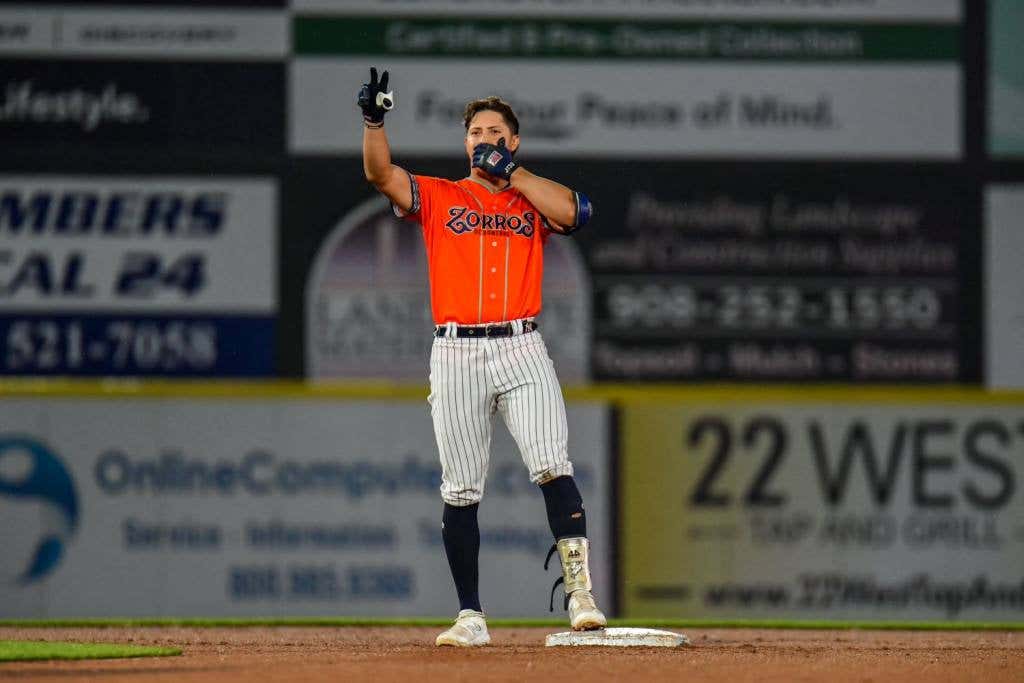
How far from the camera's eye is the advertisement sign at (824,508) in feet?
32.8

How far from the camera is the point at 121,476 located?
9945 millimetres

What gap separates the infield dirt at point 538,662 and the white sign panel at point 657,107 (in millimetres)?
3828

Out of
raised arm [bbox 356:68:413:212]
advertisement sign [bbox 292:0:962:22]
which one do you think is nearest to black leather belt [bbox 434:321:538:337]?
raised arm [bbox 356:68:413:212]

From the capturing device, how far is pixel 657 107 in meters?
10.4

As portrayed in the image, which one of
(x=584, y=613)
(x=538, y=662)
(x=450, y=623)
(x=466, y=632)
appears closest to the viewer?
(x=538, y=662)

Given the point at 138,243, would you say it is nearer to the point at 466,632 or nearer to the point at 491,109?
the point at 491,109

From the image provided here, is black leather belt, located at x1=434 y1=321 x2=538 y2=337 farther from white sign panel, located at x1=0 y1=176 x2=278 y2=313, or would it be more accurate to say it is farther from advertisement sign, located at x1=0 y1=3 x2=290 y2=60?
advertisement sign, located at x1=0 y1=3 x2=290 y2=60

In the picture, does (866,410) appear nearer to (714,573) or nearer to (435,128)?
(714,573)

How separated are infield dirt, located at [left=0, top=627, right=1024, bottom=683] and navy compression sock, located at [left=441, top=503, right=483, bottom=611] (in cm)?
19

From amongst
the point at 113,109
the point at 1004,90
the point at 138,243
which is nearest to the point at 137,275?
the point at 138,243

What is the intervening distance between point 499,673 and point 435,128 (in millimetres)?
5451

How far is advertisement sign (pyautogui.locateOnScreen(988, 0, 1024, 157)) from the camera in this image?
34.4 feet

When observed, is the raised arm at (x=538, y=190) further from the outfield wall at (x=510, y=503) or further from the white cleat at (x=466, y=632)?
the outfield wall at (x=510, y=503)

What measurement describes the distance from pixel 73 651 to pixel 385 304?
4286 mm
